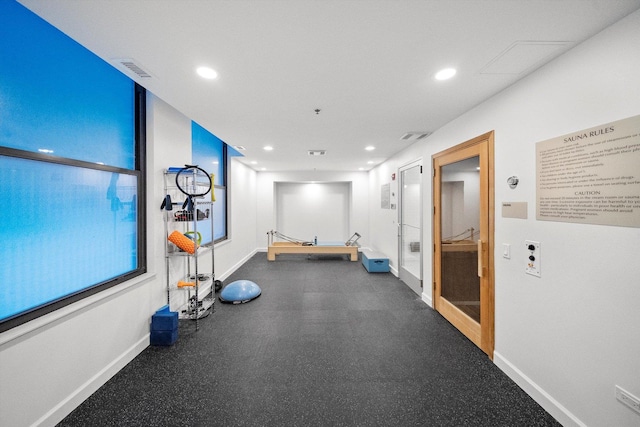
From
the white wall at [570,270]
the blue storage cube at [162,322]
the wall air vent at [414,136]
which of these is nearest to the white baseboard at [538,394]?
the white wall at [570,270]

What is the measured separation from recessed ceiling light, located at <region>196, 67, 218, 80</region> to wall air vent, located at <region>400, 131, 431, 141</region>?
265 cm

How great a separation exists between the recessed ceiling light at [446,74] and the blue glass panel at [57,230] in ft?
9.67

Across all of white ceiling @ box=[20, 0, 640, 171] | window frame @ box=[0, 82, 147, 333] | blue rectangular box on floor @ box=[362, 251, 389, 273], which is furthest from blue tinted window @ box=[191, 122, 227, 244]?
blue rectangular box on floor @ box=[362, 251, 389, 273]

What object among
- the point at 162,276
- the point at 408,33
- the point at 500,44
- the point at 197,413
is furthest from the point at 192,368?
the point at 500,44

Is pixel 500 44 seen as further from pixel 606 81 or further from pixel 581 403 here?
pixel 581 403

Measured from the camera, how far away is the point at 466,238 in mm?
2861

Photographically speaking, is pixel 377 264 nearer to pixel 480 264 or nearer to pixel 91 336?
pixel 480 264

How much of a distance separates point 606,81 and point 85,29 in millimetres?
3106

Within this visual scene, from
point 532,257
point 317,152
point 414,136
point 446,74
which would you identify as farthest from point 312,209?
point 532,257

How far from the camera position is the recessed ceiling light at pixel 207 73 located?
185 cm

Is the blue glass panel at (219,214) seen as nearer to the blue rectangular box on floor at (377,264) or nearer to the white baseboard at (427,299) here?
the blue rectangular box on floor at (377,264)

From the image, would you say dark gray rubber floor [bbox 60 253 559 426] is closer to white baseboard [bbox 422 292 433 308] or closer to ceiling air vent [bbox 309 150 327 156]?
white baseboard [bbox 422 292 433 308]

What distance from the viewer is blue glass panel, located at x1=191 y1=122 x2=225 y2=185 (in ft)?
12.4

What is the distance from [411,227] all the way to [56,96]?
14.9 feet
